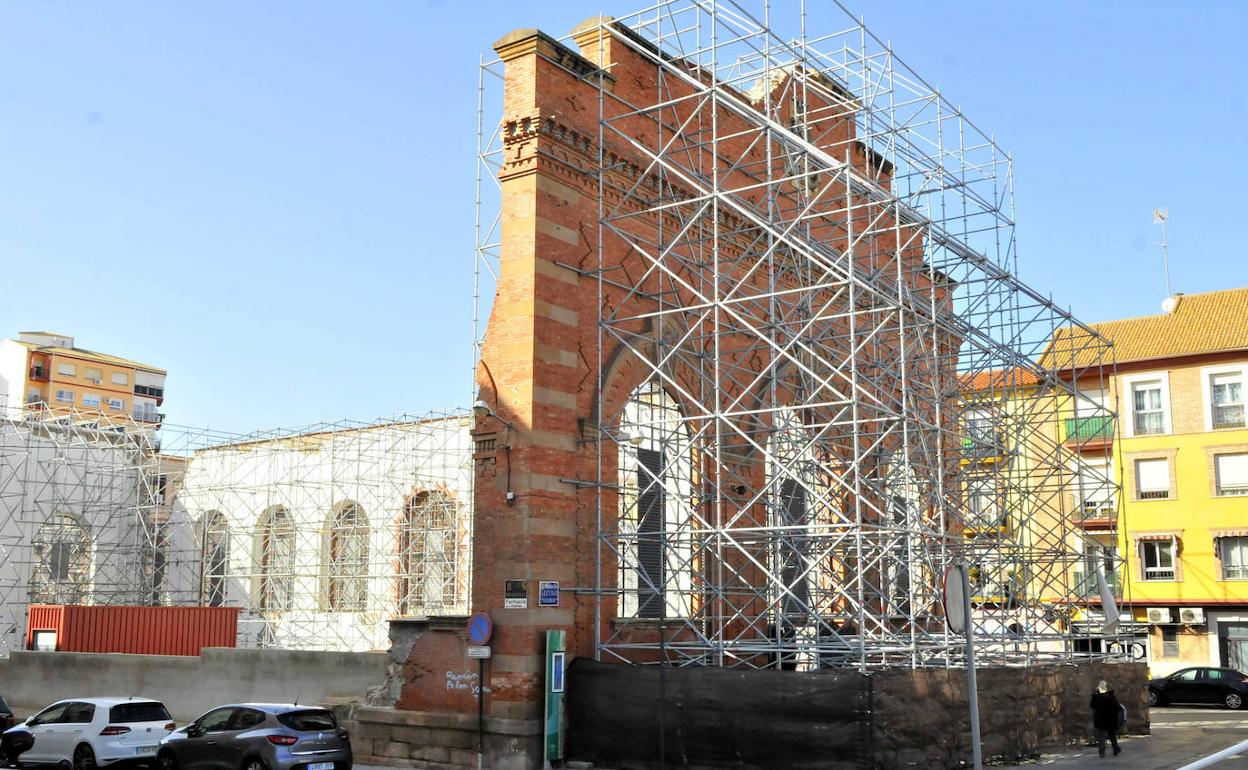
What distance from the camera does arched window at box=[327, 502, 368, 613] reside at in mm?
35938

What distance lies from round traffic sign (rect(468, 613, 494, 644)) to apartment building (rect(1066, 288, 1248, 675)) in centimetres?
2720

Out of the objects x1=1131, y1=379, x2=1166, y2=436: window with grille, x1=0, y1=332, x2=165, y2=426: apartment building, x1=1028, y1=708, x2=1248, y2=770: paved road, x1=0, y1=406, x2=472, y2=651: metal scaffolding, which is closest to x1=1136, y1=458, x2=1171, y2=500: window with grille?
x1=1131, y1=379, x2=1166, y2=436: window with grille

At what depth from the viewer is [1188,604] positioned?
3959 cm

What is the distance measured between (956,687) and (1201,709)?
19.8 meters

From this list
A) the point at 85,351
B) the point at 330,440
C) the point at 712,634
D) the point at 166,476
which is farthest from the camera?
the point at 85,351

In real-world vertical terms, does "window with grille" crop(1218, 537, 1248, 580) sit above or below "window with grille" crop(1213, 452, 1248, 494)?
below

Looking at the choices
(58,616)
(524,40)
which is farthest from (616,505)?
(58,616)

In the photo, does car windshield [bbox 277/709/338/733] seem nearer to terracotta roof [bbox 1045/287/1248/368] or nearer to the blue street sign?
the blue street sign

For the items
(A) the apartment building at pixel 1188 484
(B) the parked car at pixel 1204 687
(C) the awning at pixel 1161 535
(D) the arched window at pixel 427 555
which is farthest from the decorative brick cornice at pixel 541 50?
(C) the awning at pixel 1161 535

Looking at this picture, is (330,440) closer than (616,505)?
No

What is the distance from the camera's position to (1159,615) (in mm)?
40125

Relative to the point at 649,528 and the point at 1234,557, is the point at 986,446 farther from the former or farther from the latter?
the point at 1234,557

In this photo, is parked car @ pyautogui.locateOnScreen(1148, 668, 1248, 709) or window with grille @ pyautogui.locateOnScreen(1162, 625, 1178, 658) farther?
window with grille @ pyautogui.locateOnScreen(1162, 625, 1178, 658)

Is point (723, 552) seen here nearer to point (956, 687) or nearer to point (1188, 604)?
point (956, 687)
